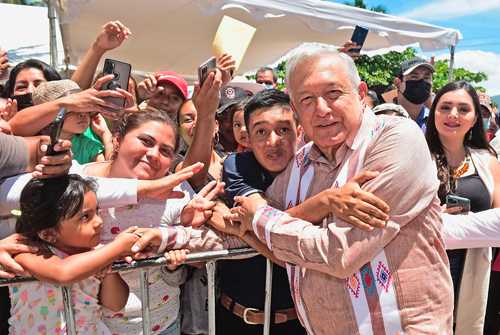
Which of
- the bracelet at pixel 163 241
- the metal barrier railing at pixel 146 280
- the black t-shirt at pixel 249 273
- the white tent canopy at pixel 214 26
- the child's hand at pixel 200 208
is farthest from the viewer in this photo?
the white tent canopy at pixel 214 26

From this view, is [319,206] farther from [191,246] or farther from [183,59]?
[183,59]

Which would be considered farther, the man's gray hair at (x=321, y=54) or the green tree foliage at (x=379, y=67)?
the green tree foliage at (x=379, y=67)

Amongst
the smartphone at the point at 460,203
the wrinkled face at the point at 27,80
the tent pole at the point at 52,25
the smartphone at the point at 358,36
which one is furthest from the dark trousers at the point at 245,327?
the tent pole at the point at 52,25

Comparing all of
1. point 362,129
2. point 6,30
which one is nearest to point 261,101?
point 362,129

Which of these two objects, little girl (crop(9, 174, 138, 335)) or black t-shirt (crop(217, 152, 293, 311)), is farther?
black t-shirt (crop(217, 152, 293, 311))

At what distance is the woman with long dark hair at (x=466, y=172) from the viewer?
2.53 meters

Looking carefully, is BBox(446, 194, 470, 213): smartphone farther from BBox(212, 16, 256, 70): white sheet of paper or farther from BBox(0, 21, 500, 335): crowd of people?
BBox(212, 16, 256, 70): white sheet of paper

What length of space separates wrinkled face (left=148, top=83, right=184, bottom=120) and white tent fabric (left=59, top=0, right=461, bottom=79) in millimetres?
2108

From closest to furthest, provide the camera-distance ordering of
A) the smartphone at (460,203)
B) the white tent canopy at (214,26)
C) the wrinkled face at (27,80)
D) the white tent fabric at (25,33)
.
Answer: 1. the smartphone at (460,203)
2. the wrinkled face at (27,80)
3. the white tent canopy at (214,26)
4. the white tent fabric at (25,33)

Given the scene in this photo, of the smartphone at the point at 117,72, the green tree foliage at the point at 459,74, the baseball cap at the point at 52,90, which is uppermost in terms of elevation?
the smartphone at the point at 117,72

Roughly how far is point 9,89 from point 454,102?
3.15 m

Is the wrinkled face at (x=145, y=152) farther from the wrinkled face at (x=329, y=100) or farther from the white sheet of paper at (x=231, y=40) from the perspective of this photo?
the wrinkled face at (x=329, y=100)

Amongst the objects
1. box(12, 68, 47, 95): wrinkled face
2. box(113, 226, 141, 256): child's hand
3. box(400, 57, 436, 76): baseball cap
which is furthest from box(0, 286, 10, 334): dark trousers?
box(400, 57, 436, 76): baseball cap

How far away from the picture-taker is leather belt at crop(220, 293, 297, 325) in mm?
2037
